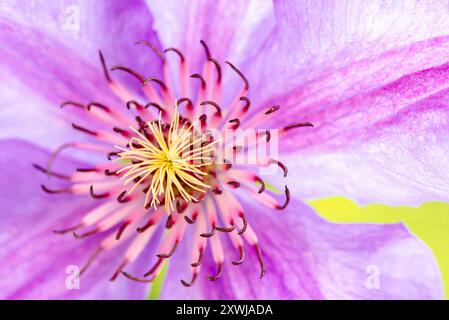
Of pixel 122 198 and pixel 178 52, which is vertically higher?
pixel 178 52

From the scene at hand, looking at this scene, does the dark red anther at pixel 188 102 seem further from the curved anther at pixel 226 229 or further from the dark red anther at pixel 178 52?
the curved anther at pixel 226 229

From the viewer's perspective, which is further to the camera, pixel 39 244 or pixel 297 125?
pixel 39 244

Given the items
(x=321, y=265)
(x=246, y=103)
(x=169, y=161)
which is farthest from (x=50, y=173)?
(x=321, y=265)

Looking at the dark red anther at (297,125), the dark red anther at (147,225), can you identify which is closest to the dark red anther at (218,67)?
the dark red anther at (297,125)

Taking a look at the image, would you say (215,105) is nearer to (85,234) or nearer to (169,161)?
(169,161)

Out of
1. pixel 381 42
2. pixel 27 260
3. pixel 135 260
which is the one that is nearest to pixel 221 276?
pixel 135 260

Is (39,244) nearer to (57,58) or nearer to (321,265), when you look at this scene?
(57,58)

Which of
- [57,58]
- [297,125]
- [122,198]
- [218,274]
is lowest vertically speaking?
[218,274]

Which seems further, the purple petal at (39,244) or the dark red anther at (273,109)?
the purple petal at (39,244)

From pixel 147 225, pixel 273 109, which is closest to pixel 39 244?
pixel 147 225
